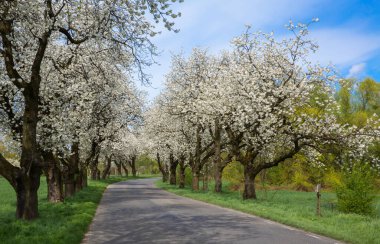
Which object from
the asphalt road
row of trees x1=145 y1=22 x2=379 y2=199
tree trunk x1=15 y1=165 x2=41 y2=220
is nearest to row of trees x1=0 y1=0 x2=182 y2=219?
tree trunk x1=15 y1=165 x2=41 y2=220

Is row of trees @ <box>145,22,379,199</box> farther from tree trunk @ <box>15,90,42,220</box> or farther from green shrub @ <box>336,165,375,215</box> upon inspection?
tree trunk @ <box>15,90,42,220</box>

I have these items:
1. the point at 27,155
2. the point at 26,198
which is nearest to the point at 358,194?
the point at 26,198

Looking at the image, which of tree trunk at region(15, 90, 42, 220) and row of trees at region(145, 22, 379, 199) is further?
row of trees at region(145, 22, 379, 199)

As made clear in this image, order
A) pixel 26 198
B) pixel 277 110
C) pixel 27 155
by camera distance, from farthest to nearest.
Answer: pixel 277 110
pixel 26 198
pixel 27 155

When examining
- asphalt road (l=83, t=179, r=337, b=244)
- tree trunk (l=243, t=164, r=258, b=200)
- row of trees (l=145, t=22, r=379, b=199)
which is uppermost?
row of trees (l=145, t=22, r=379, b=199)

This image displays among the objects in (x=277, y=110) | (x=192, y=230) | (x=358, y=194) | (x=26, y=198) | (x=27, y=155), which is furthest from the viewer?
(x=277, y=110)

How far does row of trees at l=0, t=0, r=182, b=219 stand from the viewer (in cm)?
1289

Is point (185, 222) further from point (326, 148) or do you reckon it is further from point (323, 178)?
point (323, 178)

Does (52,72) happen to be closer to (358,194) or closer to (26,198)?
(26,198)

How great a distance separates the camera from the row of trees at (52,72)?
12891 millimetres

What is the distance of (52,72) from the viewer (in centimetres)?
2059

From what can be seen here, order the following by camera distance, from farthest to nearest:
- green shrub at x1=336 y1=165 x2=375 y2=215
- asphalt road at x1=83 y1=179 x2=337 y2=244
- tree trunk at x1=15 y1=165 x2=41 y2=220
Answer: green shrub at x1=336 y1=165 x2=375 y2=215, tree trunk at x1=15 y1=165 x2=41 y2=220, asphalt road at x1=83 y1=179 x2=337 y2=244

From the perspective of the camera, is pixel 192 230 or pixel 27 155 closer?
pixel 192 230

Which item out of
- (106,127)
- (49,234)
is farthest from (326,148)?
(106,127)
